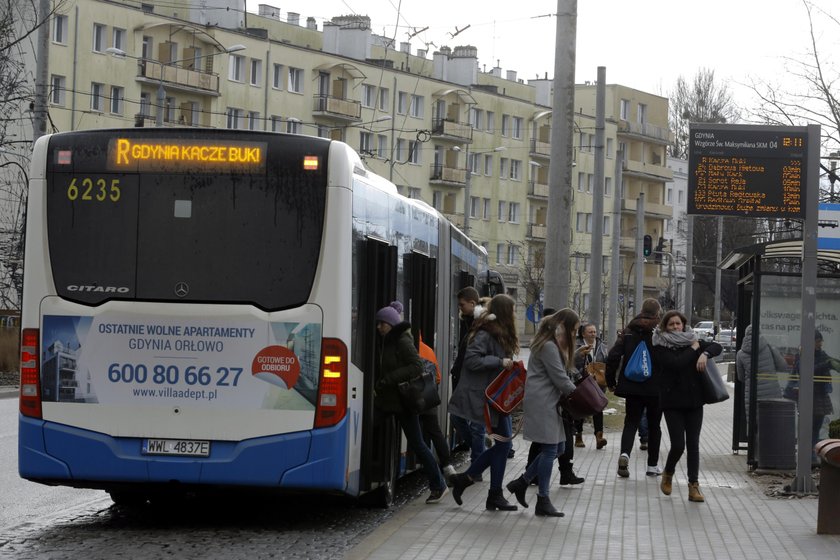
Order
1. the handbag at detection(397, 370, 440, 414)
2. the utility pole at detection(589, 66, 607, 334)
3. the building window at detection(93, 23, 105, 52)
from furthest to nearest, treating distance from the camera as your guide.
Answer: the building window at detection(93, 23, 105, 52) → the utility pole at detection(589, 66, 607, 334) → the handbag at detection(397, 370, 440, 414)

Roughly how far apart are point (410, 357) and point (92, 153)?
9.28 feet

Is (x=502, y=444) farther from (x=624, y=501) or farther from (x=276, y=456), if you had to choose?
(x=276, y=456)

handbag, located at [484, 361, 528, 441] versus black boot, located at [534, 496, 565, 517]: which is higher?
handbag, located at [484, 361, 528, 441]

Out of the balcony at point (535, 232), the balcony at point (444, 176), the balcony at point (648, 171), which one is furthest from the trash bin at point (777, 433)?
the balcony at point (648, 171)

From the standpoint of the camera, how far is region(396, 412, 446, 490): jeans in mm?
11836

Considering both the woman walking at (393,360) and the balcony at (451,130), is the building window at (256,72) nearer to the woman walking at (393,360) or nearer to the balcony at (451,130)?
the balcony at (451,130)

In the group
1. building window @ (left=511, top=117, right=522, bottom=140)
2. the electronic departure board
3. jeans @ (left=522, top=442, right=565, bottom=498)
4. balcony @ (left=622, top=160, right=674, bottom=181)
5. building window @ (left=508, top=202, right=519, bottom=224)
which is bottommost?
jeans @ (left=522, top=442, right=565, bottom=498)

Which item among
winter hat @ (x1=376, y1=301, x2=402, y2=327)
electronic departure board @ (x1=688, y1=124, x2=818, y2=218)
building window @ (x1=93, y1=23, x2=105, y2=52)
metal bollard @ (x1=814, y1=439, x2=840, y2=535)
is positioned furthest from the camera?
building window @ (x1=93, y1=23, x2=105, y2=52)

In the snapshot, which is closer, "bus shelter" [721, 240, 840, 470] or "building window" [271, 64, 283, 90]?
"bus shelter" [721, 240, 840, 470]

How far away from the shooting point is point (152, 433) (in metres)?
10.2

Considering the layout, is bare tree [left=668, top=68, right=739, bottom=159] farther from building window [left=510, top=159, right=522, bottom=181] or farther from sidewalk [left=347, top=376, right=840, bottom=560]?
sidewalk [left=347, top=376, right=840, bottom=560]

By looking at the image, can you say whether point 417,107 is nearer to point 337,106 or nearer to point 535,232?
point 337,106

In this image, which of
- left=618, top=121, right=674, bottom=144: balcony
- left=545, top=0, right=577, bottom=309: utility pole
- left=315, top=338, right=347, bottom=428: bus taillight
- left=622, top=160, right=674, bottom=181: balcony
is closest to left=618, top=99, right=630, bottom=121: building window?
left=618, top=121, right=674, bottom=144: balcony

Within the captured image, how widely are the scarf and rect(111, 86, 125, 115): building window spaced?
58603mm
